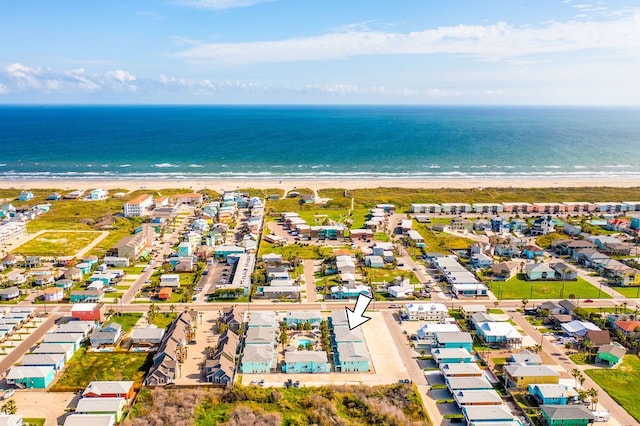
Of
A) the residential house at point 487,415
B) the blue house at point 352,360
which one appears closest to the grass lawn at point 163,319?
the blue house at point 352,360

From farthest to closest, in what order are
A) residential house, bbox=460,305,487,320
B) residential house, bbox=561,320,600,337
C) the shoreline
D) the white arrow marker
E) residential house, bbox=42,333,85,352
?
the shoreline < residential house, bbox=460,305,487,320 < the white arrow marker < residential house, bbox=561,320,600,337 < residential house, bbox=42,333,85,352

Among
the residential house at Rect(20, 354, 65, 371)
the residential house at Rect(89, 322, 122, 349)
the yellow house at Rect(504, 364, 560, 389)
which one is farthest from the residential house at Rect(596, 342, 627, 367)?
the residential house at Rect(20, 354, 65, 371)

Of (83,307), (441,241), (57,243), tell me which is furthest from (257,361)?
(57,243)

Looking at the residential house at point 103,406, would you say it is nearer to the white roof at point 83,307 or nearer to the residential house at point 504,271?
the white roof at point 83,307

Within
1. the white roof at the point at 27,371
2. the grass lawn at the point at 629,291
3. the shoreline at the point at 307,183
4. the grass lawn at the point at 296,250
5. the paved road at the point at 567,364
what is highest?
the shoreline at the point at 307,183

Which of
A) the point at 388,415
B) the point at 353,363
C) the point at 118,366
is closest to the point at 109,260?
the point at 118,366

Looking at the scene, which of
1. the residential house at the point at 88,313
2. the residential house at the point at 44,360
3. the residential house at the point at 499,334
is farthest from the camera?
the residential house at the point at 88,313

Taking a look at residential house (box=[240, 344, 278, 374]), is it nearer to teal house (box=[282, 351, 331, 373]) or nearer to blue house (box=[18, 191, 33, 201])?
teal house (box=[282, 351, 331, 373])
